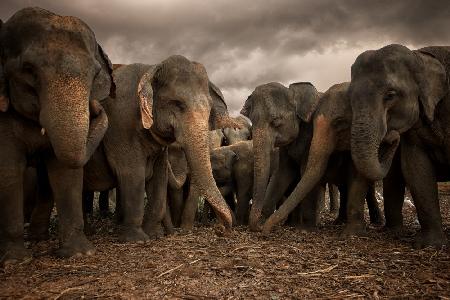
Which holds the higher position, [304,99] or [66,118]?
[304,99]

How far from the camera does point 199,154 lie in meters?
4.86

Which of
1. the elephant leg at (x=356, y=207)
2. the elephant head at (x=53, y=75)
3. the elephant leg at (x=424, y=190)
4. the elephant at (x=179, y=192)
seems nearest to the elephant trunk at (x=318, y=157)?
the elephant leg at (x=356, y=207)

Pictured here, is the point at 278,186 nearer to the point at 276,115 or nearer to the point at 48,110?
the point at 276,115

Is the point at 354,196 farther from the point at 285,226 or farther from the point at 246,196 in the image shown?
the point at 246,196

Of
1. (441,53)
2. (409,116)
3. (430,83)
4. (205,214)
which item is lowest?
(205,214)

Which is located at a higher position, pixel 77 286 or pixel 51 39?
pixel 51 39

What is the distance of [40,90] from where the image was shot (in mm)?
3834

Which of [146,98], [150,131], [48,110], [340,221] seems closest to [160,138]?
[150,131]

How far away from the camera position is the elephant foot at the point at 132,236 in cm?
518

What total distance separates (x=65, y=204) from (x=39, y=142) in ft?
2.29

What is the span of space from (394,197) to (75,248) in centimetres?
474

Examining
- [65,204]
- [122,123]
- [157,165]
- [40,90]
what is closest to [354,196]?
[157,165]

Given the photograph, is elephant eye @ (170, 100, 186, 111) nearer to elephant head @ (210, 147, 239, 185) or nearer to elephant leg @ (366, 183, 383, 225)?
elephant head @ (210, 147, 239, 185)

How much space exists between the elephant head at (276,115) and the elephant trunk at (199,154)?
1.75 meters
